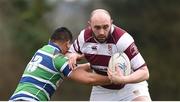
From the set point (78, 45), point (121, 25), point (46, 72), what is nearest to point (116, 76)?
point (46, 72)

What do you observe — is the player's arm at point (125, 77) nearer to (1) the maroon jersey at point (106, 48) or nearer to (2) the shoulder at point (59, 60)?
(1) the maroon jersey at point (106, 48)

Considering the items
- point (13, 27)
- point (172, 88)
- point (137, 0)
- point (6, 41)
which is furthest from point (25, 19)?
point (172, 88)

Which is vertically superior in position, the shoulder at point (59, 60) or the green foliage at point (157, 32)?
the shoulder at point (59, 60)

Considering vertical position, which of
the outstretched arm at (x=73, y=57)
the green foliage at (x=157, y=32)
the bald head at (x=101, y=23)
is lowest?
the green foliage at (x=157, y=32)

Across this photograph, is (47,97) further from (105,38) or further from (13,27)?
Answer: (13,27)

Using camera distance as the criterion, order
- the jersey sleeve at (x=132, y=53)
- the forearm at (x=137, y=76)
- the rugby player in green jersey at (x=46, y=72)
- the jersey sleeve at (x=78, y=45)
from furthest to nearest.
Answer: the jersey sleeve at (x=78, y=45) → the jersey sleeve at (x=132, y=53) → the forearm at (x=137, y=76) → the rugby player in green jersey at (x=46, y=72)

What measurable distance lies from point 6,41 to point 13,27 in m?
2.10

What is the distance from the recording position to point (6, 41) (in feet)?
96.6

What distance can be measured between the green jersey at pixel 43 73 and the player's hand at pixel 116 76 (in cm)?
46

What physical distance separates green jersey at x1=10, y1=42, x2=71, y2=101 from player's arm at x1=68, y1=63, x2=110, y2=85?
220 millimetres

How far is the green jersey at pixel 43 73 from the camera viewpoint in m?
8.35

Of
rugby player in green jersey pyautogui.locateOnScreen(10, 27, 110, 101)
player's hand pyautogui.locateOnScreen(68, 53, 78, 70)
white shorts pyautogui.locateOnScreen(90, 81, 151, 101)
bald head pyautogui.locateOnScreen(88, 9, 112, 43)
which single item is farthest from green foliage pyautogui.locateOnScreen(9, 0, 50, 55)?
rugby player in green jersey pyautogui.locateOnScreen(10, 27, 110, 101)

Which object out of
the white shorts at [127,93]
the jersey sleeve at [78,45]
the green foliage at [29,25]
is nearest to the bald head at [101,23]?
the jersey sleeve at [78,45]

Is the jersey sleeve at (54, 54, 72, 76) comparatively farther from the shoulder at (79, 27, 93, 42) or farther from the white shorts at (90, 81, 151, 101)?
the white shorts at (90, 81, 151, 101)
